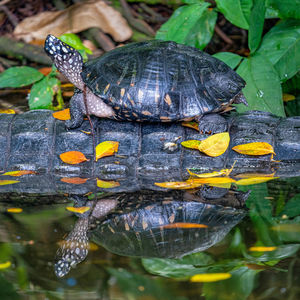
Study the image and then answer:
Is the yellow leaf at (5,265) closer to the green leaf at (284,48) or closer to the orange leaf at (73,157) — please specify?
the orange leaf at (73,157)

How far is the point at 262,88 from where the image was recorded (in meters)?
4.32

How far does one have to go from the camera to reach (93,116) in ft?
13.0

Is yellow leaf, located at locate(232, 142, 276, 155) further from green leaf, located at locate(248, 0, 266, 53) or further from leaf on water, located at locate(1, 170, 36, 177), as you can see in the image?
leaf on water, located at locate(1, 170, 36, 177)

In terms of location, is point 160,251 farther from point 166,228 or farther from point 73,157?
point 73,157

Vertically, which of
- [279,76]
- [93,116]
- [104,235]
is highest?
[104,235]

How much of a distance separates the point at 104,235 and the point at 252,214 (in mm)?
855

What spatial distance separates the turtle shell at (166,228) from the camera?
2283 mm

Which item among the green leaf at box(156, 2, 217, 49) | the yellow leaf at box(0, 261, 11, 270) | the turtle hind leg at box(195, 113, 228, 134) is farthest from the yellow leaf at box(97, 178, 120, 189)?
the green leaf at box(156, 2, 217, 49)

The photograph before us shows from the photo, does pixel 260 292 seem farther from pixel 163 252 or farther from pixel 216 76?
pixel 216 76

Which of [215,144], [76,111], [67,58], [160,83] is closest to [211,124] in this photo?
[215,144]

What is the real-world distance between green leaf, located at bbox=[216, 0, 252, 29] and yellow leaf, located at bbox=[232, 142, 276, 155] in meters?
1.79

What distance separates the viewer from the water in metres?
1.93

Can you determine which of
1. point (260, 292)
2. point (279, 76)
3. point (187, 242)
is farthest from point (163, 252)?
point (279, 76)

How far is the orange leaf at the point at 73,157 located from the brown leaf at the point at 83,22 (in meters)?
3.44
